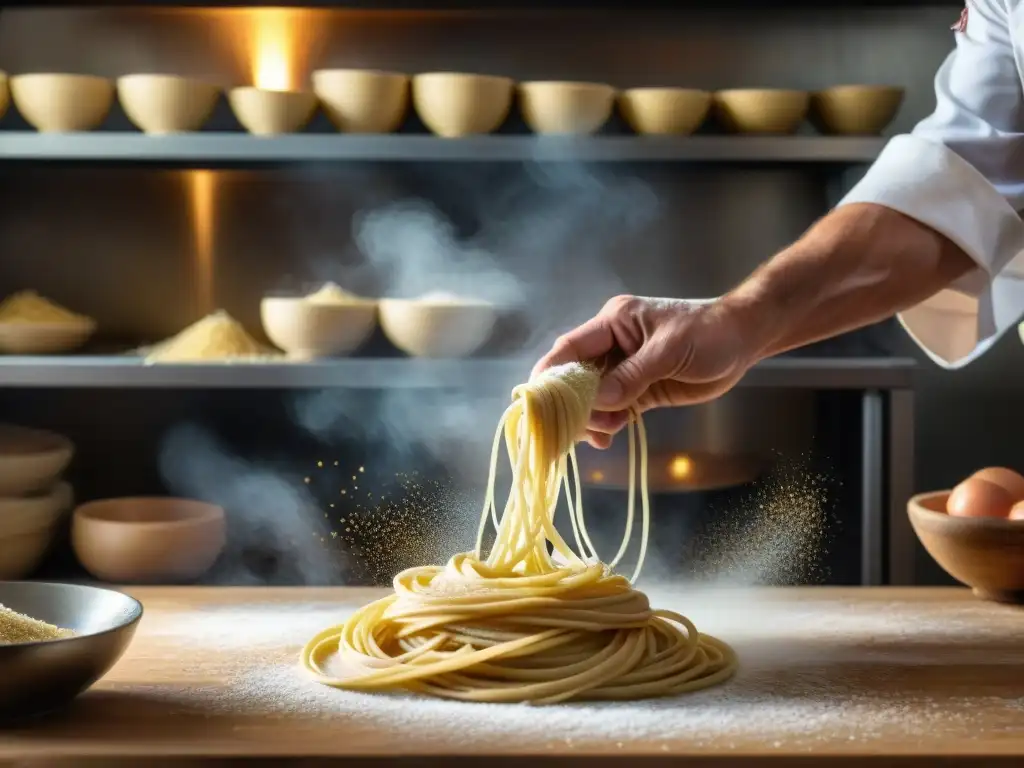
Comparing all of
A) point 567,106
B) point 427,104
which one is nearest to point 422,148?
point 427,104

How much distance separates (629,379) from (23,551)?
175cm

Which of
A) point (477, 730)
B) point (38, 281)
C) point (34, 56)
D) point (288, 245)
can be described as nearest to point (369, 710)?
point (477, 730)

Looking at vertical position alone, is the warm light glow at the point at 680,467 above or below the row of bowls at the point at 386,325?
below

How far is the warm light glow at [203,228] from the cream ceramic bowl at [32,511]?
614mm

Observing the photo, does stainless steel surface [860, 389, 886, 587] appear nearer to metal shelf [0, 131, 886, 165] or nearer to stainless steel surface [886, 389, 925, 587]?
stainless steel surface [886, 389, 925, 587]

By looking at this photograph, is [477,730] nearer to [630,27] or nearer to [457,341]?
[457,341]

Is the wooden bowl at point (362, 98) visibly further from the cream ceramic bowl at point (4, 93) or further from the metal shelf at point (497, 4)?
the cream ceramic bowl at point (4, 93)

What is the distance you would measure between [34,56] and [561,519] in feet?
5.85

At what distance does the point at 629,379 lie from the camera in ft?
5.74

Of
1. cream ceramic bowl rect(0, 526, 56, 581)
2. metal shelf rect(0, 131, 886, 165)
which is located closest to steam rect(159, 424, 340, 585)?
cream ceramic bowl rect(0, 526, 56, 581)

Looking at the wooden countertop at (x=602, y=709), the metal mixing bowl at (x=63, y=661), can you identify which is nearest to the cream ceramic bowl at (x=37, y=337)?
the wooden countertop at (x=602, y=709)

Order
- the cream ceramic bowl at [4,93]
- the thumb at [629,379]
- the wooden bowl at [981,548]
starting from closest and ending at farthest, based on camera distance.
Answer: the thumb at [629,379] → the wooden bowl at [981,548] → the cream ceramic bowl at [4,93]

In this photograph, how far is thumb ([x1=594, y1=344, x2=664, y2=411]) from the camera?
1745mm

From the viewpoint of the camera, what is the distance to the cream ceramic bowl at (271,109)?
289 cm
